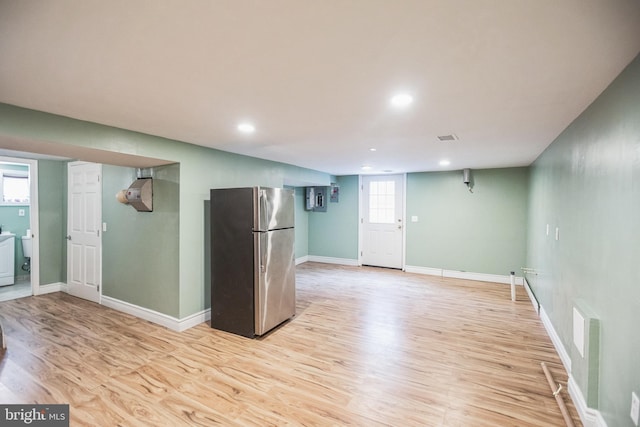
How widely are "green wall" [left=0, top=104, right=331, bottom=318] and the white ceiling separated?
182 mm

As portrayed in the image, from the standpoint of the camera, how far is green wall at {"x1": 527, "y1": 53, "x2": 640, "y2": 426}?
1.49 metres

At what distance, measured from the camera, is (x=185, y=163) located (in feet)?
11.5

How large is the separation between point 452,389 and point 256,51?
280cm

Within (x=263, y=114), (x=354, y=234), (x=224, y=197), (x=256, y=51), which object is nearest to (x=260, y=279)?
(x=224, y=197)

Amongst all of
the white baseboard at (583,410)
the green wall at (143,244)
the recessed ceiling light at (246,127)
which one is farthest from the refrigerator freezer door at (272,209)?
the white baseboard at (583,410)

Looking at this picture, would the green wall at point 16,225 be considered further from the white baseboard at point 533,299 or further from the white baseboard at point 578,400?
the white baseboard at point 533,299

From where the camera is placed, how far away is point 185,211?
352 cm

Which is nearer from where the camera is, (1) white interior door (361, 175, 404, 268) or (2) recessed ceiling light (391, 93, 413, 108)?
(2) recessed ceiling light (391, 93, 413, 108)

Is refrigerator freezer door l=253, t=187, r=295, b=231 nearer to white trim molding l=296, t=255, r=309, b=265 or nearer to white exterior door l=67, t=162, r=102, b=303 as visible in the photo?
white exterior door l=67, t=162, r=102, b=303

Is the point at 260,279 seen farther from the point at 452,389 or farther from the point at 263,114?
the point at 452,389

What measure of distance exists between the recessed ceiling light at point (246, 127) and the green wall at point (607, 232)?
102 inches

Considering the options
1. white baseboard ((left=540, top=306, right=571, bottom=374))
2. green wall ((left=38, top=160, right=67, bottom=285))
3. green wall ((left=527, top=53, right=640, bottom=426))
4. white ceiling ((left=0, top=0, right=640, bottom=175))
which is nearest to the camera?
white ceiling ((left=0, top=0, right=640, bottom=175))

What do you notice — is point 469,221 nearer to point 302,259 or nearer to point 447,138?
point 447,138

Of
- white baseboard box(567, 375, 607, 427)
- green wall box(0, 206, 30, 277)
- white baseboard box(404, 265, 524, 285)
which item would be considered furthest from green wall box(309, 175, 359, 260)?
green wall box(0, 206, 30, 277)
